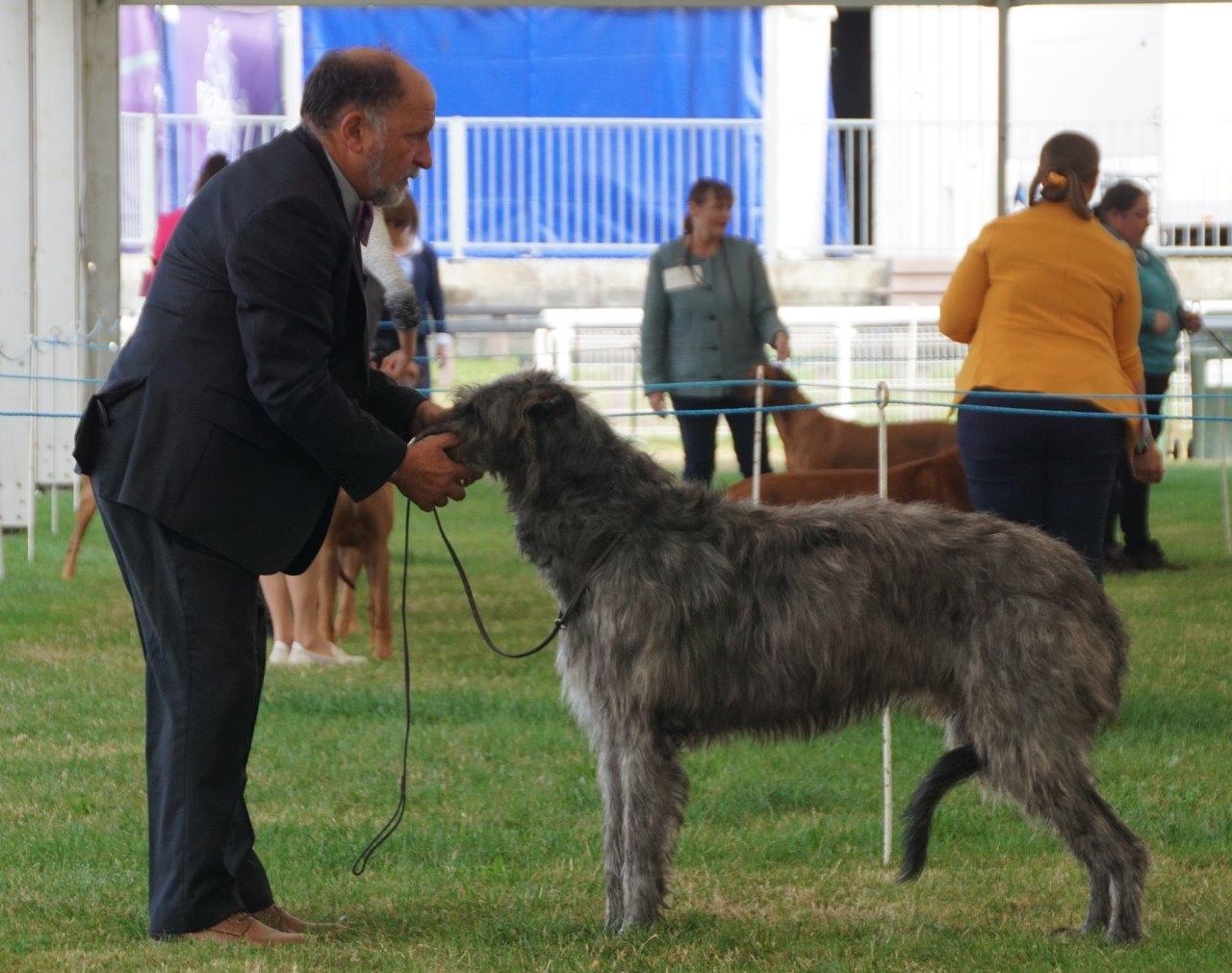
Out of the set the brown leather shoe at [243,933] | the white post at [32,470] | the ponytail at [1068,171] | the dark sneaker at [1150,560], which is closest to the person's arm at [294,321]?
the brown leather shoe at [243,933]

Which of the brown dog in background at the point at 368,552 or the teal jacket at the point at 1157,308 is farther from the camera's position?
the teal jacket at the point at 1157,308

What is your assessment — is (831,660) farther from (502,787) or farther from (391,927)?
(502,787)

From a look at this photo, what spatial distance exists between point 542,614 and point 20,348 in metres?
3.93

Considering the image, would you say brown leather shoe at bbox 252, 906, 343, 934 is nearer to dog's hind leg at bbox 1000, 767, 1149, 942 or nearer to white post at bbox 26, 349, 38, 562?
dog's hind leg at bbox 1000, 767, 1149, 942

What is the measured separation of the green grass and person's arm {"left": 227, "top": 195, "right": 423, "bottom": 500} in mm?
1244

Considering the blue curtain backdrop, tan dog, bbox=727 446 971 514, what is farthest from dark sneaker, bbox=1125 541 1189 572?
the blue curtain backdrop

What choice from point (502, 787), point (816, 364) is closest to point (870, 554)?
point (502, 787)

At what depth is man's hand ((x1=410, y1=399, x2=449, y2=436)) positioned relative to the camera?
4.61 metres

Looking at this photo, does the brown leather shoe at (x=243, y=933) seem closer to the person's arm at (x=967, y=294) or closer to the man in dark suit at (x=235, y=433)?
the man in dark suit at (x=235, y=433)

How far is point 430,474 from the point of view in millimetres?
4332

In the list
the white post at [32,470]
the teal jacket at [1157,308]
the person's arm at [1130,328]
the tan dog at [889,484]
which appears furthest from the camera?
the white post at [32,470]

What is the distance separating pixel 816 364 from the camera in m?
18.6

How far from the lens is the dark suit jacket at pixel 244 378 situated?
13.1 feet

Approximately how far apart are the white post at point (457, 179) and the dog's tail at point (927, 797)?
1423cm
